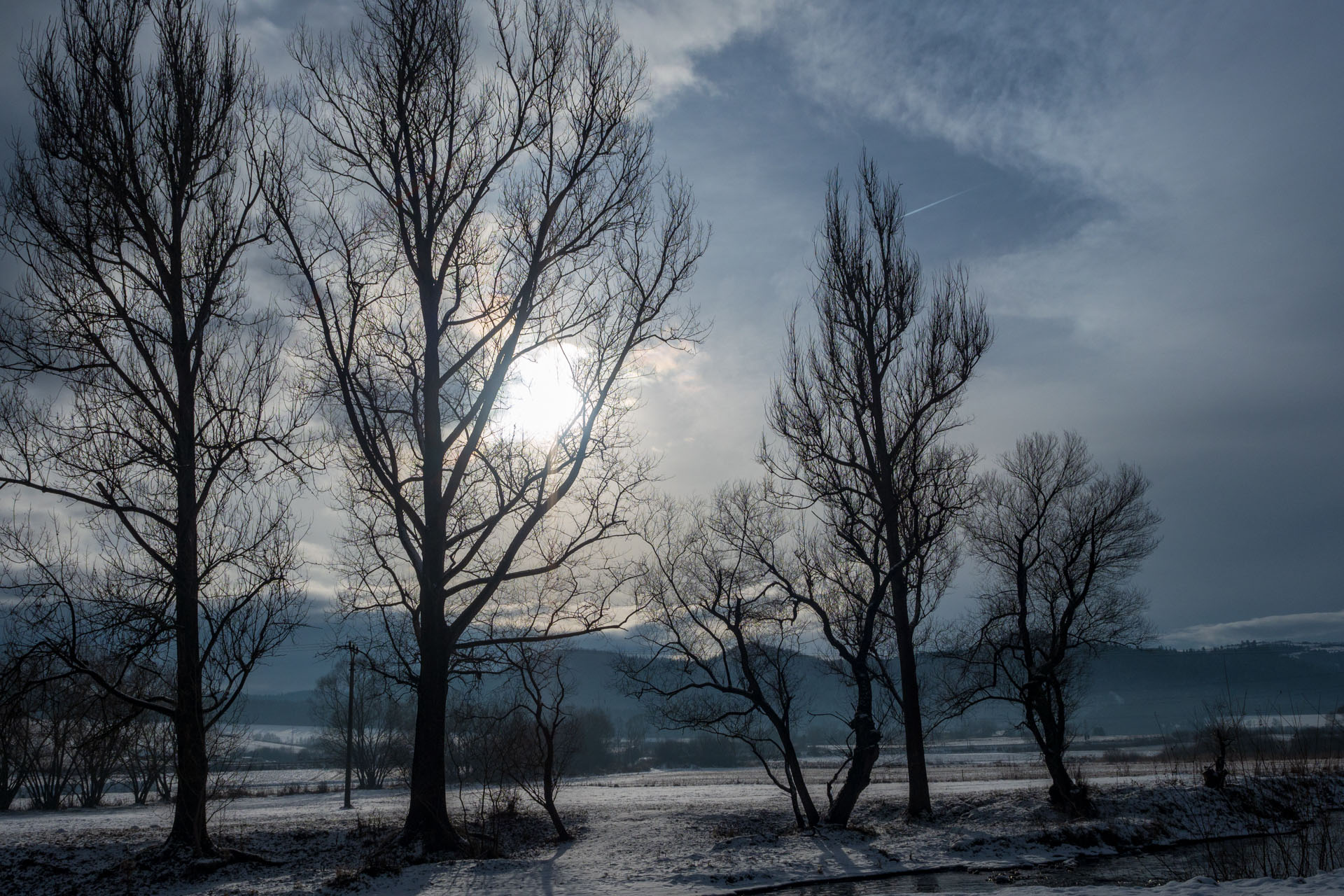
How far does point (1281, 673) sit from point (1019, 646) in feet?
521

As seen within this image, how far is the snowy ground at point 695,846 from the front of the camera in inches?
450

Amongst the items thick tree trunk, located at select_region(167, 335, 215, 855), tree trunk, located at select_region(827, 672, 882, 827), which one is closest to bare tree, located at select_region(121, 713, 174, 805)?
thick tree trunk, located at select_region(167, 335, 215, 855)

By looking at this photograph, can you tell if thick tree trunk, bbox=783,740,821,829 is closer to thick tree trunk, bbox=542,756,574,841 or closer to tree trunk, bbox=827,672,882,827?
tree trunk, bbox=827,672,882,827

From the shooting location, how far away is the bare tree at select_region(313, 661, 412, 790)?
51.1 meters

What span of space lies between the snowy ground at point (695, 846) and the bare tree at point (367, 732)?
74.2 ft

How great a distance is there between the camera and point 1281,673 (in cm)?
13850

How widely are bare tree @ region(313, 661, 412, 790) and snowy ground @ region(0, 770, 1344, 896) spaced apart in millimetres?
22611

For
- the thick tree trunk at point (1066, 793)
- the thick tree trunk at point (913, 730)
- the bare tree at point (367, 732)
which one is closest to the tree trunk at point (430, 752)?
the thick tree trunk at point (913, 730)

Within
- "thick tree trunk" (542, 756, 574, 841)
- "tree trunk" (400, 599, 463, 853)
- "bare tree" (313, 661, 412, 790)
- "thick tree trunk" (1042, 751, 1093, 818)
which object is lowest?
"bare tree" (313, 661, 412, 790)

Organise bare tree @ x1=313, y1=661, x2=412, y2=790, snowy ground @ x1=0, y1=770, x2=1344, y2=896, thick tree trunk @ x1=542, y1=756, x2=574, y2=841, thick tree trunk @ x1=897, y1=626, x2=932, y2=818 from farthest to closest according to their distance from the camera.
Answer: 1. bare tree @ x1=313, y1=661, x2=412, y2=790
2. thick tree trunk @ x1=897, y1=626, x2=932, y2=818
3. thick tree trunk @ x1=542, y1=756, x2=574, y2=841
4. snowy ground @ x1=0, y1=770, x2=1344, y2=896

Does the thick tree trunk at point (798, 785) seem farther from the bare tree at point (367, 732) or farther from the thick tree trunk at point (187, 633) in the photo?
the bare tree at point (367, 732)

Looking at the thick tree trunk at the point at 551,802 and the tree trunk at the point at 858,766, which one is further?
the tree trunk at the point at 858,766

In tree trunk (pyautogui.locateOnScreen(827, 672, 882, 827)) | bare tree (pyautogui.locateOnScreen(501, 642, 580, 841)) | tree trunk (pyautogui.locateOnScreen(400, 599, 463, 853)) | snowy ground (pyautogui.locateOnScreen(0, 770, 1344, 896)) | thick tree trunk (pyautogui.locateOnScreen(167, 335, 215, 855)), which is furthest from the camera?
tree trunk (pyautogui.locateOnScreen(827, 672, 882, 827))

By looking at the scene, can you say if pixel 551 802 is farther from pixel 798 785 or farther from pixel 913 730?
pixel 913 730
